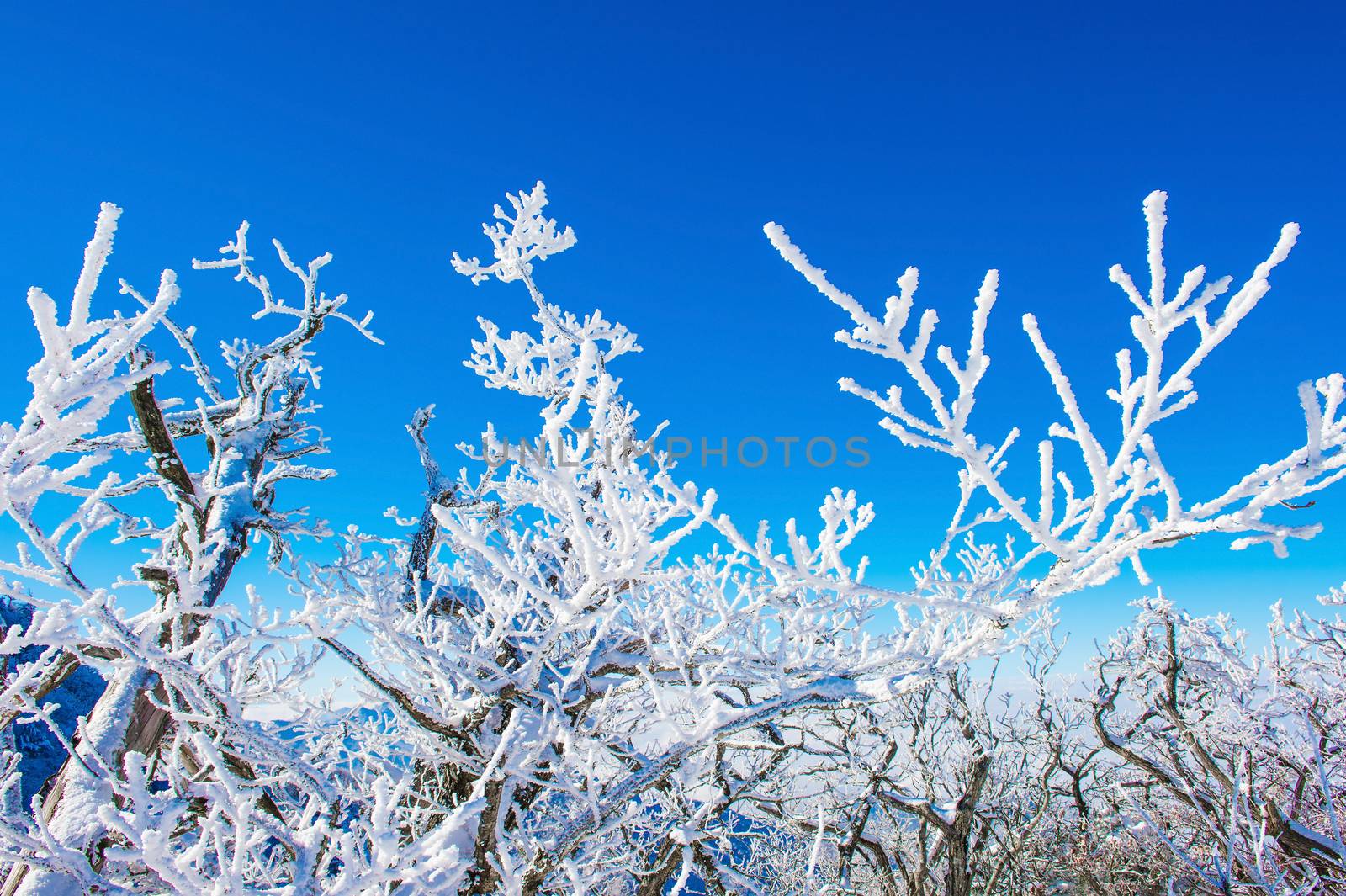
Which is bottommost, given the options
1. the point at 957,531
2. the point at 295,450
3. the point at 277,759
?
the point at 277,759

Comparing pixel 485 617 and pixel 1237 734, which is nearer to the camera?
pixel 485 617

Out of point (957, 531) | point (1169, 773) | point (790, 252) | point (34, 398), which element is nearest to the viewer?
point (790, 252)

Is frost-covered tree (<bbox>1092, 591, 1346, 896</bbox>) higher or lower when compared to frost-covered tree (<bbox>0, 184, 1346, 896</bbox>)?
higher

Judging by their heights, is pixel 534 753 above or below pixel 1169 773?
below

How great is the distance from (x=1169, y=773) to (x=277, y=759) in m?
10.6

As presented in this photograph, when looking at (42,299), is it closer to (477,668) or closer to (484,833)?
(477,668)

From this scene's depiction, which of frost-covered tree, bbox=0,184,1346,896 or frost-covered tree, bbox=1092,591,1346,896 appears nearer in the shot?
frost-covered tree, bbox=0,184,1346,896

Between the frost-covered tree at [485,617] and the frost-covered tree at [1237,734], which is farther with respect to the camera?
the frost-covered tree at [1237,734]

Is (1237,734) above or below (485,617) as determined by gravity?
above

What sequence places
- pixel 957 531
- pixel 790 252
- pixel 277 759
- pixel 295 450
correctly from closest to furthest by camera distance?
pixel 790 252 < pixel 277 759 < pixel 957 531 < pixel 295 450

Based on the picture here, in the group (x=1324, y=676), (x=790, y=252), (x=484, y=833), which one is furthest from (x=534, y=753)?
(x=1324, y=676)

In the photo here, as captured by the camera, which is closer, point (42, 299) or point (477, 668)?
point (42, 299)

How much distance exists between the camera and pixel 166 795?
339cm

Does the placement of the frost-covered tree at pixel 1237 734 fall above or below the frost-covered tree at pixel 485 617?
above
